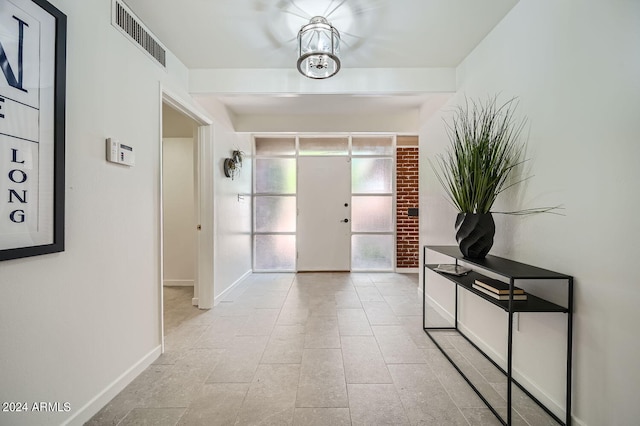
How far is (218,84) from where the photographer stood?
2.63 meters

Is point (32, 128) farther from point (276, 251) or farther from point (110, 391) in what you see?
point (276, 251)

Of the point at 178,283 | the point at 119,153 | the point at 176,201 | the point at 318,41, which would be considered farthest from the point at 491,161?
the point at 178,283

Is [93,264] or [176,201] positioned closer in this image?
[93,264]

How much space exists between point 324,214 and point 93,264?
3.53 meters

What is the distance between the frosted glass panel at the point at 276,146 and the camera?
4770 millimetres

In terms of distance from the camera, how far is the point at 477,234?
5.84 ft

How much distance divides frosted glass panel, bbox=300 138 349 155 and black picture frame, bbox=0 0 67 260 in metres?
3.60

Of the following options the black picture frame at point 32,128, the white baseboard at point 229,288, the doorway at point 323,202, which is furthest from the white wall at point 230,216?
the black picture frame at point 32,128

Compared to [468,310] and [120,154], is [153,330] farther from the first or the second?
[468,310]

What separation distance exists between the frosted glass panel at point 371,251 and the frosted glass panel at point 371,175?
32.9 inches

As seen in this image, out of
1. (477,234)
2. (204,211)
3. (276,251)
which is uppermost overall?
(204,211)

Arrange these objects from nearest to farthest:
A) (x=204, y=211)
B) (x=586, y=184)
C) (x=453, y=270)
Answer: (x=586, y=184) → (x=453, y=270) → (x=204, y=211)

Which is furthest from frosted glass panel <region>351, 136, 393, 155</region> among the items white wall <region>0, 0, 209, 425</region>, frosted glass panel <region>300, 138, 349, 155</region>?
white wall <region>0, 0, 209, 425</region>

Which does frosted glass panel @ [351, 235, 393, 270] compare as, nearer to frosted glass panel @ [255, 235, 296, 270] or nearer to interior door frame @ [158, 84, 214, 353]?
frosted glass panel @ [255, 235, 296, 270]
